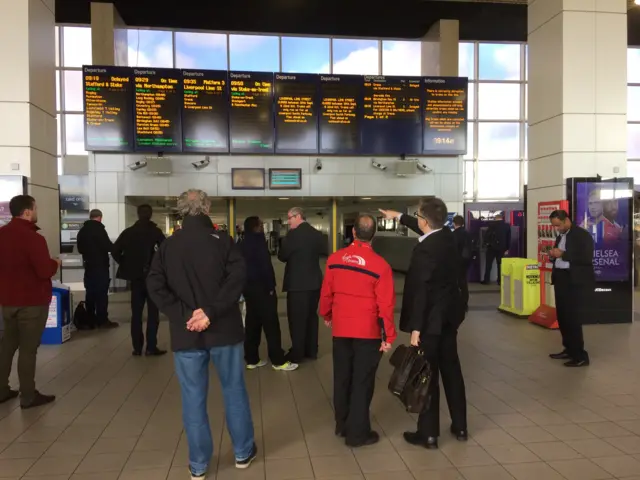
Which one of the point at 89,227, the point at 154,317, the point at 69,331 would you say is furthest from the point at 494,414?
the point at 89,227

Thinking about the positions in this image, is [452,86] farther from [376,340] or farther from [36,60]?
[376,340]

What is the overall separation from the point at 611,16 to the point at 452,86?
3.51 meters

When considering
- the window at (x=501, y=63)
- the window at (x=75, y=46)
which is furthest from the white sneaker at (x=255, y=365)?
the window at (x=501, y=63)

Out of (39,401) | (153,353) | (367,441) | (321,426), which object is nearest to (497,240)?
(153,353)

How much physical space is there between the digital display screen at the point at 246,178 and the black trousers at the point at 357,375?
7201 millimetres

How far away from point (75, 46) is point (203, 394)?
1554 cm

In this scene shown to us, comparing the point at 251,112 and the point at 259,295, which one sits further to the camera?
the point at 251,112

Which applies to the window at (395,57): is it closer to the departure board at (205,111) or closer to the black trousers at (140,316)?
the departure board at (205,111)

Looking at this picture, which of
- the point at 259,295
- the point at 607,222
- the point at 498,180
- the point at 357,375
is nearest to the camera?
the point at 357,375

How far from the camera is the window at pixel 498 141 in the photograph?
16219 millimetres

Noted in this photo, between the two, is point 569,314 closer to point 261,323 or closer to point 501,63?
point 261,323

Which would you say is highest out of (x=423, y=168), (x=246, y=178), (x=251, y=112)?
(x=251, y=112)

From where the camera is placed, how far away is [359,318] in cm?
304

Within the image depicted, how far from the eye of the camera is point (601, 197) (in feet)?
22.3
